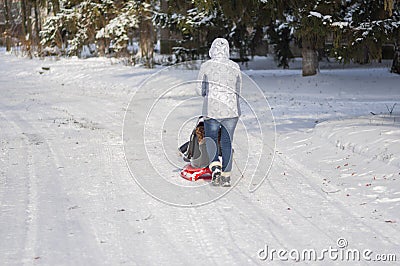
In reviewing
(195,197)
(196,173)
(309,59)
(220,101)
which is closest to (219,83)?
(220,101)

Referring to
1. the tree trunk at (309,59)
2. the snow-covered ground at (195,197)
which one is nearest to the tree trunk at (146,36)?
the tree trunk at (309,59)

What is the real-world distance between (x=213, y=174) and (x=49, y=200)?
2075 mm

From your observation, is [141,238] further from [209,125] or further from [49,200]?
[209,125]

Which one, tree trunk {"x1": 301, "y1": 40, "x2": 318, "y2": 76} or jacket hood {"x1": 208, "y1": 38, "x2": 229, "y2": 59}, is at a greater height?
jacket hood {"x1": 208, "y1": 38, "x2": 229, "y2": 59}

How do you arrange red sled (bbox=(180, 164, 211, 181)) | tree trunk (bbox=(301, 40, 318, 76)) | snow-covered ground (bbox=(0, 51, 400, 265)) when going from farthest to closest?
tree trunk (bbox=(301, 40, 318, 76))
red sled (bbox=(180, 164, 211, 181))
snow-covered ground (bbox=(0, 51, 400, 265))

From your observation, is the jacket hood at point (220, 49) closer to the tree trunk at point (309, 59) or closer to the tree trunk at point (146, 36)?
the tree trunk at point (309, 59)

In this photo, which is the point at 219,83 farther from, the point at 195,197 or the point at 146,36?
the point at 146,36

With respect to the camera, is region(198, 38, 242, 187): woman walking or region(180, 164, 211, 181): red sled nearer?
region(198, 38, 242, 187): woman walking

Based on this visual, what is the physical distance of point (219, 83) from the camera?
301 inches

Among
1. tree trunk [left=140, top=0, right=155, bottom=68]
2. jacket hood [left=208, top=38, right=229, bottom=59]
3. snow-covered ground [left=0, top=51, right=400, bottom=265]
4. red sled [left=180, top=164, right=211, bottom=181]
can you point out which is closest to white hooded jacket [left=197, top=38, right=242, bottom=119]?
jacket hood [left=208, top=38, right=229, bottom=59]

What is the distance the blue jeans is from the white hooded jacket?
4.3 inches

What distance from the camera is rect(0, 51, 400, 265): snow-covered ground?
5.50 metres

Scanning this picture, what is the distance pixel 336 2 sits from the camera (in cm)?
1744

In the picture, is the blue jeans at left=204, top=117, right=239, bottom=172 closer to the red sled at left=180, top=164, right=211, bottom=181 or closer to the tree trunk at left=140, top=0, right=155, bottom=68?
the red sled at left=180, top=164, right=211, bottom=181
